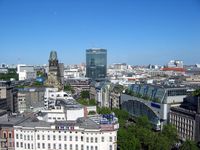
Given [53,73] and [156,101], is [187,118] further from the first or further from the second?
[53,73]

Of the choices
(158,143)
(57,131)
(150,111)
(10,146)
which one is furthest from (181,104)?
(10,146)

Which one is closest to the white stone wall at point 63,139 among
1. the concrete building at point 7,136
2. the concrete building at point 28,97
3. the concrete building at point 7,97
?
the concrete building at point 7,136

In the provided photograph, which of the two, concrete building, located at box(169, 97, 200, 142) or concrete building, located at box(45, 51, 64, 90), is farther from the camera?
concrete building, located at box(45, 51, 64, 90)

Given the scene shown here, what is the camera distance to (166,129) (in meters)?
61.2

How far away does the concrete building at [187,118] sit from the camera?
61331 millimetres

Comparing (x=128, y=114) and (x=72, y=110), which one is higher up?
(x=72, y=110)

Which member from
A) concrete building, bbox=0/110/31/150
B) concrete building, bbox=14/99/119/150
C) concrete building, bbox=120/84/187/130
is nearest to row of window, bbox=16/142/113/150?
concrete building, bbox=14/99/119/150

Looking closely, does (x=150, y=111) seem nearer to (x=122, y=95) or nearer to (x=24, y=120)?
(x=122, y=95)

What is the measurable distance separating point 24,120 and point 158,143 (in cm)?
2637

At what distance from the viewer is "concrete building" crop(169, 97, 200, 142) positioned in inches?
2415

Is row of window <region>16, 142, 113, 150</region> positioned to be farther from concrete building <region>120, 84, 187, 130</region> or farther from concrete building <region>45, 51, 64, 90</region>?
concrete building <region>45, 51, 64, 90</region>

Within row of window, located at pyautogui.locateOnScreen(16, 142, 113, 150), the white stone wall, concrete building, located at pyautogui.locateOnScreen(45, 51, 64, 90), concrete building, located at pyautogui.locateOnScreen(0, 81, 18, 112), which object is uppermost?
concrete building, located at pyautogui.locateOnScreen(45, 51, 64, 90)

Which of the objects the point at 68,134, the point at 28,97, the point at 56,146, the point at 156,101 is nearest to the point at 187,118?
the point at 156,101

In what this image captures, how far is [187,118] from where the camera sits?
2552 inches
